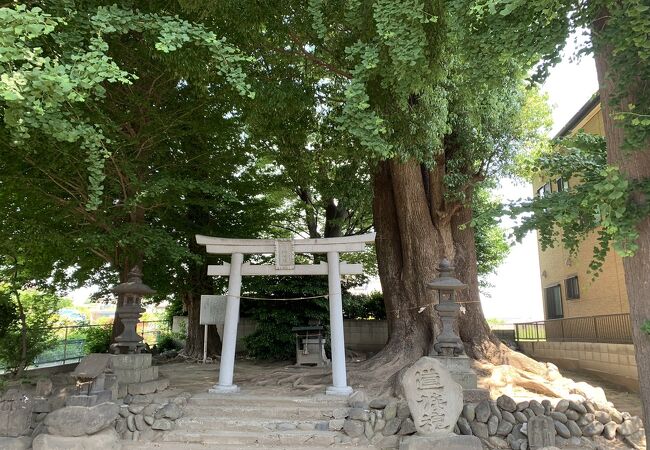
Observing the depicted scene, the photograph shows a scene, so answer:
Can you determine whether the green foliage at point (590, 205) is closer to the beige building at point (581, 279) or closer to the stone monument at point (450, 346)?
the stone monument at point (450, 346)

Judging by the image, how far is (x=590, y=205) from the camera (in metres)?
5.00

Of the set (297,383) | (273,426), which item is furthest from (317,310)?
(273,426)

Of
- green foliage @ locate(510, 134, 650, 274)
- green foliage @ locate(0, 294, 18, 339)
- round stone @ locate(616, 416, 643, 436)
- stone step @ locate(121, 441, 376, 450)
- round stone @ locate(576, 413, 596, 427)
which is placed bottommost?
stone step @ locate(121, 441, 376, 450)

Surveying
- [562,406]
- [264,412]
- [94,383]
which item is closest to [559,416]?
[562,406]

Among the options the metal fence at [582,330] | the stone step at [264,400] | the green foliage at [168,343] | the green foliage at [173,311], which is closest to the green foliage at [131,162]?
the stone step at [264,400]

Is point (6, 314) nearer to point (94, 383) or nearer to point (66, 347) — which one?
point (66, 347)

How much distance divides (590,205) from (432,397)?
3.82 metres

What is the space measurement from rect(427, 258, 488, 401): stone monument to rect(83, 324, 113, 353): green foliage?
12.9m

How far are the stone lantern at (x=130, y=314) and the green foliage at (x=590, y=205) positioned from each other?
8.41 m

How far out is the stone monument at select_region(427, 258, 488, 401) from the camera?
8.29 meters

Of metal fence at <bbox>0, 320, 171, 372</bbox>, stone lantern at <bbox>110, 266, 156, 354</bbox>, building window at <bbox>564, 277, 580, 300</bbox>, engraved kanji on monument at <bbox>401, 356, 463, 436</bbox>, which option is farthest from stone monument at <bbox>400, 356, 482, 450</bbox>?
building window at <bbox>564, 277, 580, 300</bbox>

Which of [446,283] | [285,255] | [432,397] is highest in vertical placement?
[285,255]

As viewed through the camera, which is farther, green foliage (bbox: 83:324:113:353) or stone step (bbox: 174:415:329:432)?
green foliage (bbox: 83:324:113:353)

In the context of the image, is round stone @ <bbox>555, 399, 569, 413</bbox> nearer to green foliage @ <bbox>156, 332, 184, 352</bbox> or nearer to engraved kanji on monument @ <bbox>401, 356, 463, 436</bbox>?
engraved kanji on monument @ <bbox>401, 356, 463, 436</bbox>
